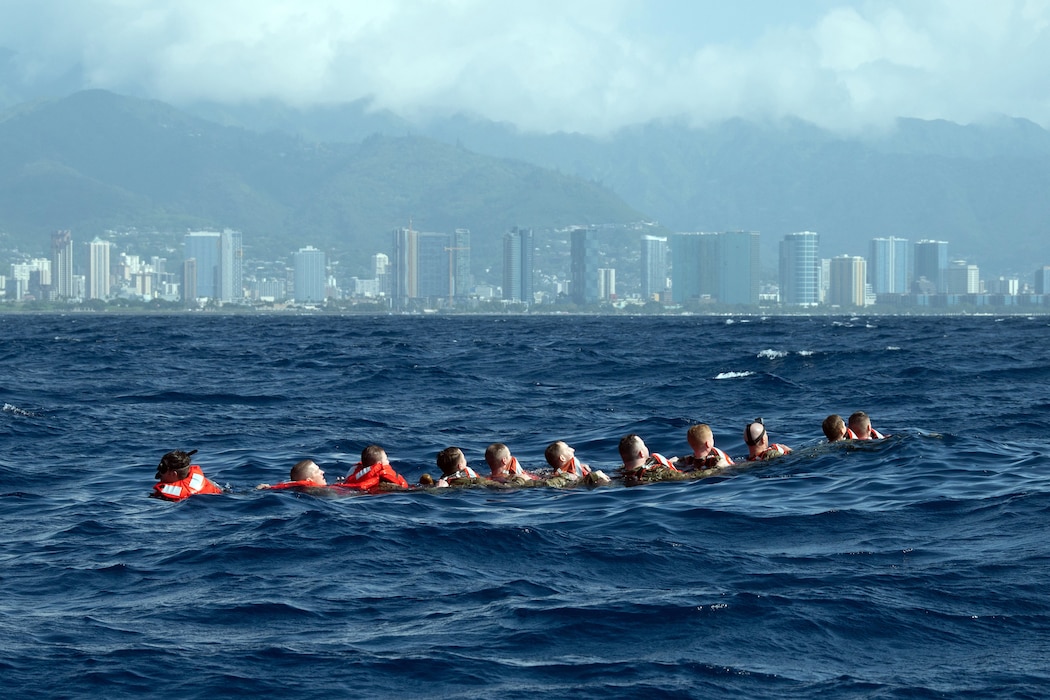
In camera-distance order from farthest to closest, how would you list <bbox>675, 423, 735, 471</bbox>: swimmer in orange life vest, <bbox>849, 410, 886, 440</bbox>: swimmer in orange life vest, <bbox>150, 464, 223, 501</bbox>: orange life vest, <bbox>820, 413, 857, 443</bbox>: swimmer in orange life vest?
<bbox>849, 410, 886, 440</bbox>: swimmer in orange life vest, <bbox>820, 413, 857, 443</bbox>: swimmer in orange life vest, <bbox>675, 423, 735, 471</bbox>: swimmer in orange life vest, <bbox>150, 464, 223, 501</bbox>: orange life vest

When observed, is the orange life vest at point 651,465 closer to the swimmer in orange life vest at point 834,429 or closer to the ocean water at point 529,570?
the ocean water at point 529,570

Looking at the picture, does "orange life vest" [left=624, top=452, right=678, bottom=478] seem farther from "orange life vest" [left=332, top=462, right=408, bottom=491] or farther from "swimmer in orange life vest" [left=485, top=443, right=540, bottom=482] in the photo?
"orange life vest" [left=332, top=462, right=408, bottom=491]

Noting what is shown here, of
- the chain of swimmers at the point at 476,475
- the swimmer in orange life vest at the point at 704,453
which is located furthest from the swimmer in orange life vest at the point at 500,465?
the swimmer in orange life vest at the point at 704,453

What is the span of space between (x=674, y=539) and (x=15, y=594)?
284 inches

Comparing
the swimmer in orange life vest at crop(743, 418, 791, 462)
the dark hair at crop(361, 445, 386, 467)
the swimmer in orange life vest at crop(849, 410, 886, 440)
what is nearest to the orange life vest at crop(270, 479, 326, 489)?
the dark hair at crop(361, 445, 386, 467)

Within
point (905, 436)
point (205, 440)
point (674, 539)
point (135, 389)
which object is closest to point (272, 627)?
point (674, 539)

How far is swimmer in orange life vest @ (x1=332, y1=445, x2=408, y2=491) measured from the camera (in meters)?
20.1

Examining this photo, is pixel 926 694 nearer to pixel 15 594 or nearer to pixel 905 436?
pixel 15 594

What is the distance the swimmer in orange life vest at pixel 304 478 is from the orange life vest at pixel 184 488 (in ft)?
2.90

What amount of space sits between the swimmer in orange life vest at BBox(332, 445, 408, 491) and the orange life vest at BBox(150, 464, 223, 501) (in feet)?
6.33

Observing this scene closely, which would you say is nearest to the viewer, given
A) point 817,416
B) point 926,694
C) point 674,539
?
point 926,694

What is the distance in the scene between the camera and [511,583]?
1353cm

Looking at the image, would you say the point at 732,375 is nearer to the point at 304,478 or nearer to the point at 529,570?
the point at 304,478

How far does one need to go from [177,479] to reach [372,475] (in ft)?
9.25
